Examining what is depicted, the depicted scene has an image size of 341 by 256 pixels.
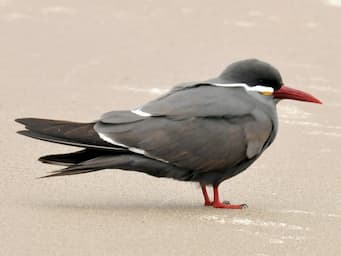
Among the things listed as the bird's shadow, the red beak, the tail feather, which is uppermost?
the red beak

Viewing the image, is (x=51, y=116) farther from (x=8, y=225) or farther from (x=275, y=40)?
(x=275, y=40)

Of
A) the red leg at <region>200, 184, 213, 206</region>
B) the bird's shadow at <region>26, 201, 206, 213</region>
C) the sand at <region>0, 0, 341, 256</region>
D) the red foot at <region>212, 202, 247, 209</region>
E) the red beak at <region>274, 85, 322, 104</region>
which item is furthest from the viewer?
the red beak at <region>274, 85, 322, 104</region>

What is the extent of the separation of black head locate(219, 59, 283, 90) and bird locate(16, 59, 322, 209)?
122mm

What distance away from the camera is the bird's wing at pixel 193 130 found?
5.91m

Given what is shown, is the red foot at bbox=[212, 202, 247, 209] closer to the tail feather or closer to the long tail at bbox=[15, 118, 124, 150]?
the tail feather

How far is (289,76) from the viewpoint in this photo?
9.40m

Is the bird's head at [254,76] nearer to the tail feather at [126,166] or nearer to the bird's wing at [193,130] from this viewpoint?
the bird's wing at [193,130]

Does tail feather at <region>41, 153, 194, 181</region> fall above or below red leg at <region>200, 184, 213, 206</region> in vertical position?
above

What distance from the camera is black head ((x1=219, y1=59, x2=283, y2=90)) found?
20.4 feet

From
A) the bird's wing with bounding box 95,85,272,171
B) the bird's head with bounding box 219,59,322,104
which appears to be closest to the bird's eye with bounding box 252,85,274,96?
the bird's head with bounding box 219,59,322,104

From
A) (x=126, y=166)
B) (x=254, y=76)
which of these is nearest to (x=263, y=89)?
(x=254, y=76)

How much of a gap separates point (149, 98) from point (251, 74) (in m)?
2.34

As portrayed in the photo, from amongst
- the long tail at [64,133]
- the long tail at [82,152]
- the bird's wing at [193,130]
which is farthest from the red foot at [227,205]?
the long tail at [64,133]

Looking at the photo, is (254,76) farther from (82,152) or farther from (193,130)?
(82,152)
